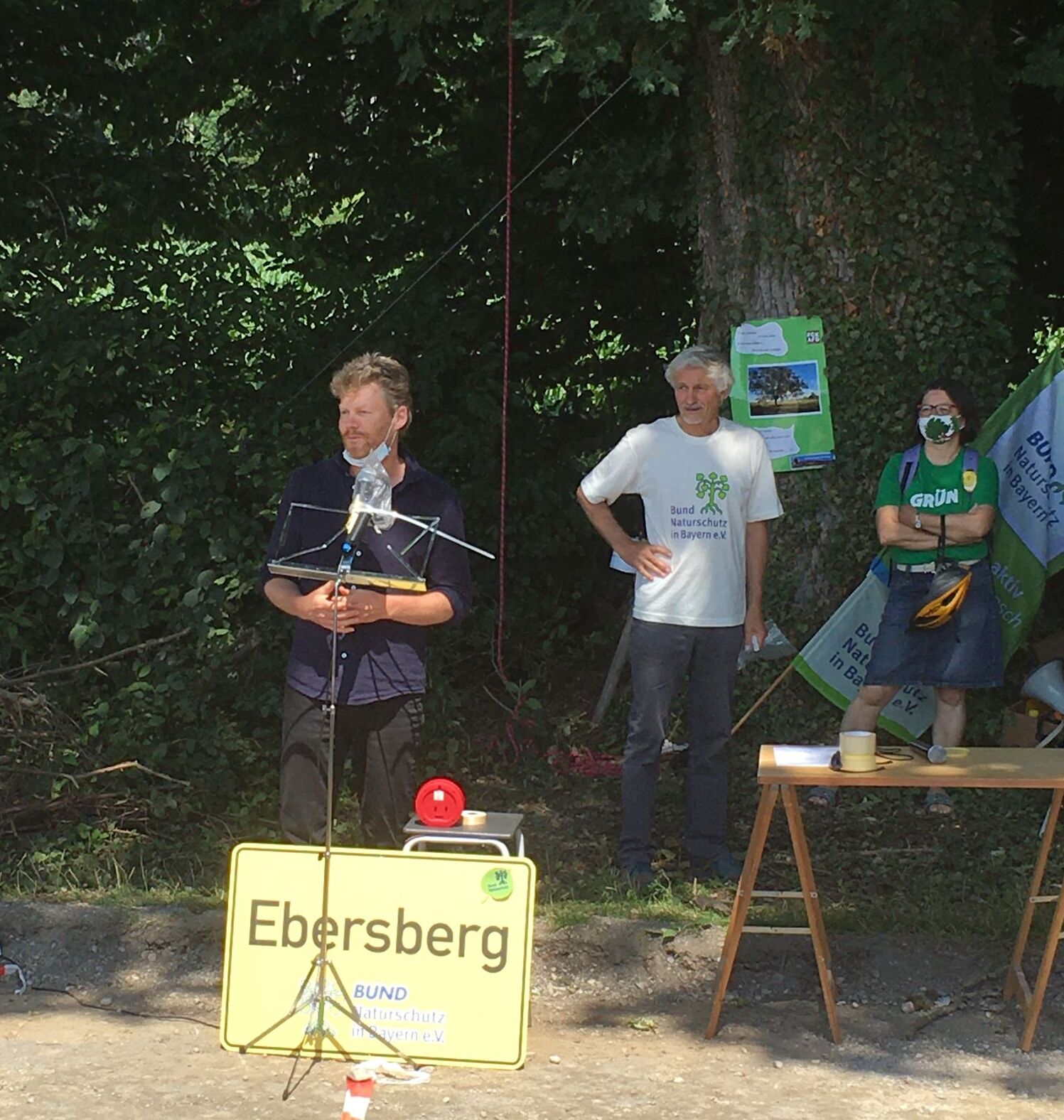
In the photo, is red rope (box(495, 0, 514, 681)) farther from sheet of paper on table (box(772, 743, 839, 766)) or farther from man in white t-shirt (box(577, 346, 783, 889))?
sheet of paper on table (box(772, 743, 839, 766))

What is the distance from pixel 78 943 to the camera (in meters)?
5.98

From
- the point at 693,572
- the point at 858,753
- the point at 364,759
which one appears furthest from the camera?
the point at 693,572

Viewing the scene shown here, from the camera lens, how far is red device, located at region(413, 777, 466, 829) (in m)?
4.77

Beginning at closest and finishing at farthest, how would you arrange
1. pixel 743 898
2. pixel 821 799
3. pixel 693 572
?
pixel 743 898 < pixel 693 572 < pixel 821 799

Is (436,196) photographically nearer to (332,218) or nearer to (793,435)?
(332,218)

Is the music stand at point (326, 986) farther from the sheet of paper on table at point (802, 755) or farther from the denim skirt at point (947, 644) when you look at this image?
the denim skirt at point (947, 644)

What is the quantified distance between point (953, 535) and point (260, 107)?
14.8 ft

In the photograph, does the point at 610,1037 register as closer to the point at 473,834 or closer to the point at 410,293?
the point at 473,834

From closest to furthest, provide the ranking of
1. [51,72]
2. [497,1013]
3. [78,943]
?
[497,1013] < [78,943] < [51,72]

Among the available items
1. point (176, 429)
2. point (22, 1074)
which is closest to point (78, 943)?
point (22, 1074)

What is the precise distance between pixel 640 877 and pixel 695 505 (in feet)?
4.46

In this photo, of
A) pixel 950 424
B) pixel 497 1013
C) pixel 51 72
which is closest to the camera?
pixel 497 1013

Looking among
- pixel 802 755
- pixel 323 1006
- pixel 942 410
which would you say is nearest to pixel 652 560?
pixel 802 755

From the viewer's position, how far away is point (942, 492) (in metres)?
6.96
